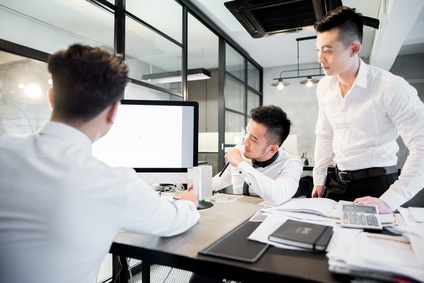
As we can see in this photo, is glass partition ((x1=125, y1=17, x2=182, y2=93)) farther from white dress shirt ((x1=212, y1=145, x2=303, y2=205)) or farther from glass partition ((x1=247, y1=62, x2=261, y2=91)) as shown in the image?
glass partition ((x1=247, y1=62, x2=261, y2=91))

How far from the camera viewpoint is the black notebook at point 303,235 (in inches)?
28.6

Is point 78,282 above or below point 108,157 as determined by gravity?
below

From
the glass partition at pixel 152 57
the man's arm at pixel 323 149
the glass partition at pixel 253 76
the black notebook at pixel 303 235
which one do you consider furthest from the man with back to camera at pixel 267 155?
the glass partition at pixel 253 76

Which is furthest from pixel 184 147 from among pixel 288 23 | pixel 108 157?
pixel 288 23

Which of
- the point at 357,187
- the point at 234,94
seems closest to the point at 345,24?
the point at 357,187

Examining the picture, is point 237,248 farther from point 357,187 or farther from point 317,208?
point 357,187

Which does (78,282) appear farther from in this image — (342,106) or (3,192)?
(342,106)

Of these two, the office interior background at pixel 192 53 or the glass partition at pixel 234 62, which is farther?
the glass partition at pixel 234 62

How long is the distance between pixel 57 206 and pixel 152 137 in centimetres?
74

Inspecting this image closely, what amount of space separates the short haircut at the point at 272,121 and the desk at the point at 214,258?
72 cm

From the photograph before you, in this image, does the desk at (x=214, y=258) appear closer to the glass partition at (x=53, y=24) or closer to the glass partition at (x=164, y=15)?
the glass partition at (x=53, y=24)

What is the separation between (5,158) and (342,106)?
1.59 metres

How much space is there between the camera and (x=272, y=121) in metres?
1.59

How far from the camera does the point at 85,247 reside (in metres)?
0.64
